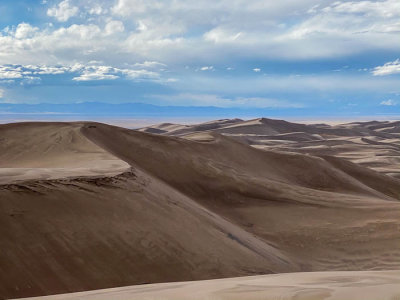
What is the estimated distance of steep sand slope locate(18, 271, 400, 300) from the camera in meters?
2.96

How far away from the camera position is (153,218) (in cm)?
671

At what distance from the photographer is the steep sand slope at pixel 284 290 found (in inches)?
116

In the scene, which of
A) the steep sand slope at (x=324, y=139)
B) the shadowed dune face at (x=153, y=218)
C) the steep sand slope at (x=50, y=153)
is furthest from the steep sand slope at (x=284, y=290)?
the steep sand slope at (x=324, y=139)

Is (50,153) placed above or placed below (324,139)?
above

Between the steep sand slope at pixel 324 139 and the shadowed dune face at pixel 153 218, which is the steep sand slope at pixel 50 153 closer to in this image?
the shadowed dune face at pixel 153 218

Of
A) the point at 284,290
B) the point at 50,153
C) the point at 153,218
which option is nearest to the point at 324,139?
the point at 50,153

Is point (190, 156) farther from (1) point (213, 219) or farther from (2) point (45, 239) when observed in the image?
(2) point (45, 239)

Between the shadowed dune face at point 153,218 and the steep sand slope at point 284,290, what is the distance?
5.67 ft

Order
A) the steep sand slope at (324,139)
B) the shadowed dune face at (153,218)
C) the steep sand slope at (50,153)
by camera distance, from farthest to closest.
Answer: the steep sand slope at (324,139), the steep sand slope at (50,153), the shadowed dune face at (153,218)

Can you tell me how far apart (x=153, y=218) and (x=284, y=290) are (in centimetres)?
380

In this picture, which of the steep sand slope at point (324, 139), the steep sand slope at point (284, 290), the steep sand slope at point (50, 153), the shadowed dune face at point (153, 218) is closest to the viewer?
the steep sand slope at point (284, 290)

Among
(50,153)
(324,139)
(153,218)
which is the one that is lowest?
(153,218)

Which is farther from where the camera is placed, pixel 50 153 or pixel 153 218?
pixel 50 153

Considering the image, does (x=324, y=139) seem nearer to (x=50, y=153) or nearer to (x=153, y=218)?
(x=50, y=153)
